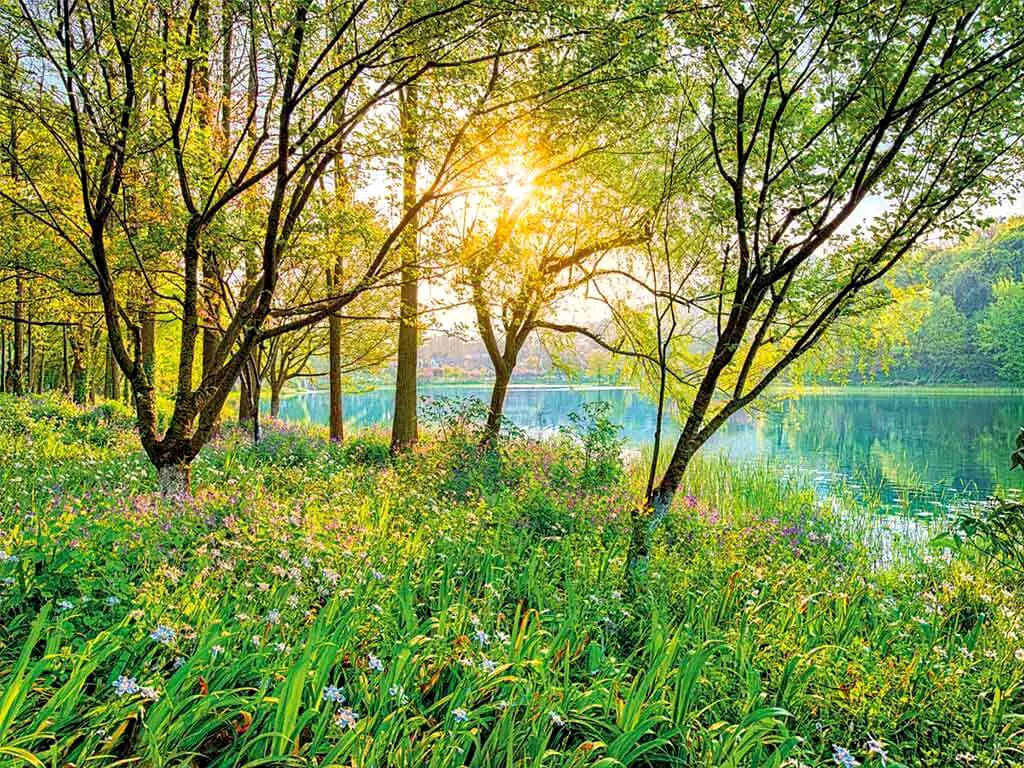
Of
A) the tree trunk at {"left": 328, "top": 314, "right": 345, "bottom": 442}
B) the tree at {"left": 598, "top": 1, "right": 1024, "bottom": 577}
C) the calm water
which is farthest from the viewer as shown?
the calm water

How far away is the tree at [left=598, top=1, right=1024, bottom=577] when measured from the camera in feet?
11.4

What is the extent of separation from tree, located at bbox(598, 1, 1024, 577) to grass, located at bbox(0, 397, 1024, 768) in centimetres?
98

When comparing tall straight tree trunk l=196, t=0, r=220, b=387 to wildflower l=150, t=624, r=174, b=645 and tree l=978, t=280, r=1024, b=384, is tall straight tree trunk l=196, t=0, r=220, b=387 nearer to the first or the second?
wildflower l=150, t=624, r=174, b=645

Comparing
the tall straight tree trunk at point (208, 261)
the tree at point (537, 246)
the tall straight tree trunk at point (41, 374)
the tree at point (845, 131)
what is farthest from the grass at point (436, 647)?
the tall straight tree trunk at point (41, 374)

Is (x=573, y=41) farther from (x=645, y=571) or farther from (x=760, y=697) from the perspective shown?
(x=760, y=697)

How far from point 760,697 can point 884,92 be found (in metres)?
3.85

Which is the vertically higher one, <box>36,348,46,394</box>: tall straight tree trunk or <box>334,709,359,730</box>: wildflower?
<box>36,348,46,394</box>: tall straight tree trunk

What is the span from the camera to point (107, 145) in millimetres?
4406

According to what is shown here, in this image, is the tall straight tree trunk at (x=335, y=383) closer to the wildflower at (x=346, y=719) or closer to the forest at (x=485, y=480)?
the forest at (x=485, y=480)

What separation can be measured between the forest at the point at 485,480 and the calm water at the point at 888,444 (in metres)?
4.20

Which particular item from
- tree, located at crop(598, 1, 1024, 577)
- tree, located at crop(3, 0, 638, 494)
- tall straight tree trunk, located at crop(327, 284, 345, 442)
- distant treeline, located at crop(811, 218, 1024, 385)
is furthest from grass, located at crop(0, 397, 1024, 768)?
distant treeline, located at crop(811, 218, 1024, 385)

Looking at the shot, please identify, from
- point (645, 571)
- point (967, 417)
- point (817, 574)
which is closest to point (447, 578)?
point (645, 571)

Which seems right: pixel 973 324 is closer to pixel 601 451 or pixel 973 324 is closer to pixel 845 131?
pixel 601 451

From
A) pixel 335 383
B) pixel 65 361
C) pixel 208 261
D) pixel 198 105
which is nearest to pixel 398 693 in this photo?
pixel 198 105
